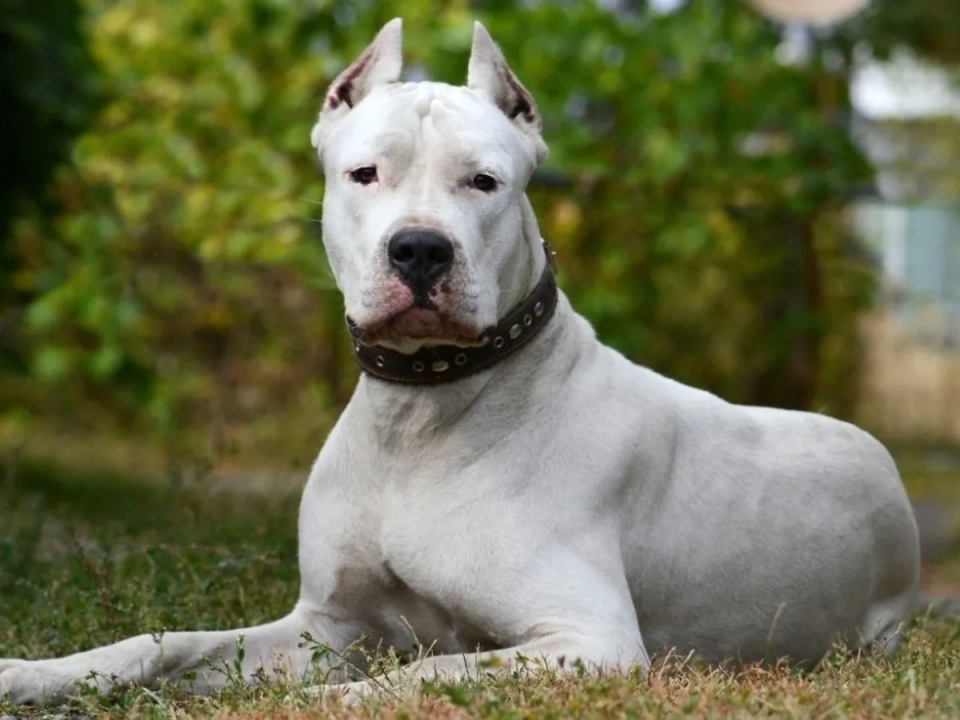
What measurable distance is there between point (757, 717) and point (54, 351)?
7.69 meters

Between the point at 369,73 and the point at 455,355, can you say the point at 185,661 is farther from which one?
the point at 369,73

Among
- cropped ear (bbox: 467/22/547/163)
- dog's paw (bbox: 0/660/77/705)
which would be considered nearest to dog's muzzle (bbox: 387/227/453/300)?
cropped ear (bbox: 467/22/547/163)

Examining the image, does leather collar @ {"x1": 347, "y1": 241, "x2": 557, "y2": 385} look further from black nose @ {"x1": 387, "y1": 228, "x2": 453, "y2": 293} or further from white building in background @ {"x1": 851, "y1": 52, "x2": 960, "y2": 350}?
white building in background @ {"x1": 851, "y1": 52, "x2": 960, "y2": 350}

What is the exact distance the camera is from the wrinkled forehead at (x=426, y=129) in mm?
3953

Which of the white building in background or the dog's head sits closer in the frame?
the dog's head

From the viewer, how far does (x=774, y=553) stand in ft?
14.5

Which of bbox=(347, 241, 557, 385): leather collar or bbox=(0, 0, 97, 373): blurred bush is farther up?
bbox=(0, 0, 97, 373): blurred bush

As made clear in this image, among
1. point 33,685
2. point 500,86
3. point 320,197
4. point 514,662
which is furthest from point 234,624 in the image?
point 320,197

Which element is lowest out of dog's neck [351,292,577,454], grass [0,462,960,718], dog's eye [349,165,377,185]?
grass [0,462,960,718]

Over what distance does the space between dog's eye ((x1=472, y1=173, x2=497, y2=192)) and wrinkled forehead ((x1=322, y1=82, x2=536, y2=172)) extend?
37 millimetres

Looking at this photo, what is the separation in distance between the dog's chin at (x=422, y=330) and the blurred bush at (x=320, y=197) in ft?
16.2

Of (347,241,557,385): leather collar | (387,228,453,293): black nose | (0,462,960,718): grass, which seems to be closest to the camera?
(0,462,960,718): grass

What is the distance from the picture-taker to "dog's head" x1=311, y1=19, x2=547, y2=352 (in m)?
3.77

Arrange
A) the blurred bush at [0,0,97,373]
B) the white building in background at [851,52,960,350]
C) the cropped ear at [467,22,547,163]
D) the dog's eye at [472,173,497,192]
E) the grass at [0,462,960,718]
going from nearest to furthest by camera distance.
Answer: the grass at [0,462,960,718] → the dog's eye at [472,173,497,192] → the cropped ear at [467,22,547,163] → the blurred bush at [0,0,97,373] → the white building in background at [851,52,960,350]
